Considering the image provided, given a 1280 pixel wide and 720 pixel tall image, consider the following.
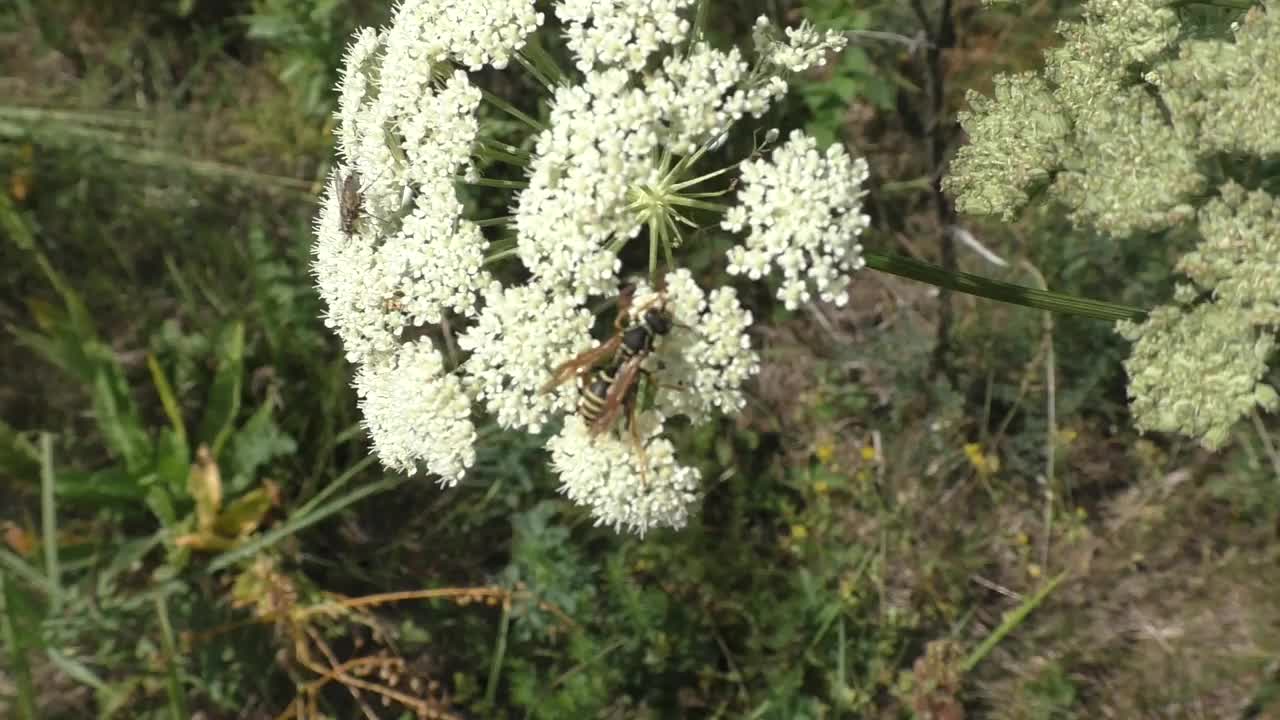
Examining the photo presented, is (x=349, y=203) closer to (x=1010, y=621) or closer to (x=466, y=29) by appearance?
(x=466, y=29)

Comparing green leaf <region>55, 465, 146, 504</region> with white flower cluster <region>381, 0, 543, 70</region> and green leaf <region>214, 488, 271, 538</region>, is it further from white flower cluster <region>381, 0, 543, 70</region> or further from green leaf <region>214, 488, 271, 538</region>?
white flower cluster <region>381, 0, 543, 70</region>

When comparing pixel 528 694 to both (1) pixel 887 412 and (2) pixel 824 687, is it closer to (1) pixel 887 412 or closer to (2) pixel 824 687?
(2) pixel 824 687

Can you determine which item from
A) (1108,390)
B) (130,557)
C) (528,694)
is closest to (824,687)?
(528,694)

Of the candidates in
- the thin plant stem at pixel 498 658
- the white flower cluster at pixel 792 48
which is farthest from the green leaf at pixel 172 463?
the white flower cluster at pixel 792 48

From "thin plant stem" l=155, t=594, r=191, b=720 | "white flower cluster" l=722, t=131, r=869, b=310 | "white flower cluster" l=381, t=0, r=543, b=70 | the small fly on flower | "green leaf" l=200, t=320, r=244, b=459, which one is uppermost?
"white flower cluster" l=381, t=0, r=543, b=70

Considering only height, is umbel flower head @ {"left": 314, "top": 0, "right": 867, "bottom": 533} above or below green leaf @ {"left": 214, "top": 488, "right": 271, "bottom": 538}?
above

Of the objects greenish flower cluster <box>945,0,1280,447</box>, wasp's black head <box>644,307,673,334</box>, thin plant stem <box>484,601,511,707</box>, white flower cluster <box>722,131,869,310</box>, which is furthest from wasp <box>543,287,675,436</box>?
thin plant stem <box>484,601,511,707</box>

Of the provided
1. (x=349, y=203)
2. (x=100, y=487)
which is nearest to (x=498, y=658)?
(x=100, y=487)
